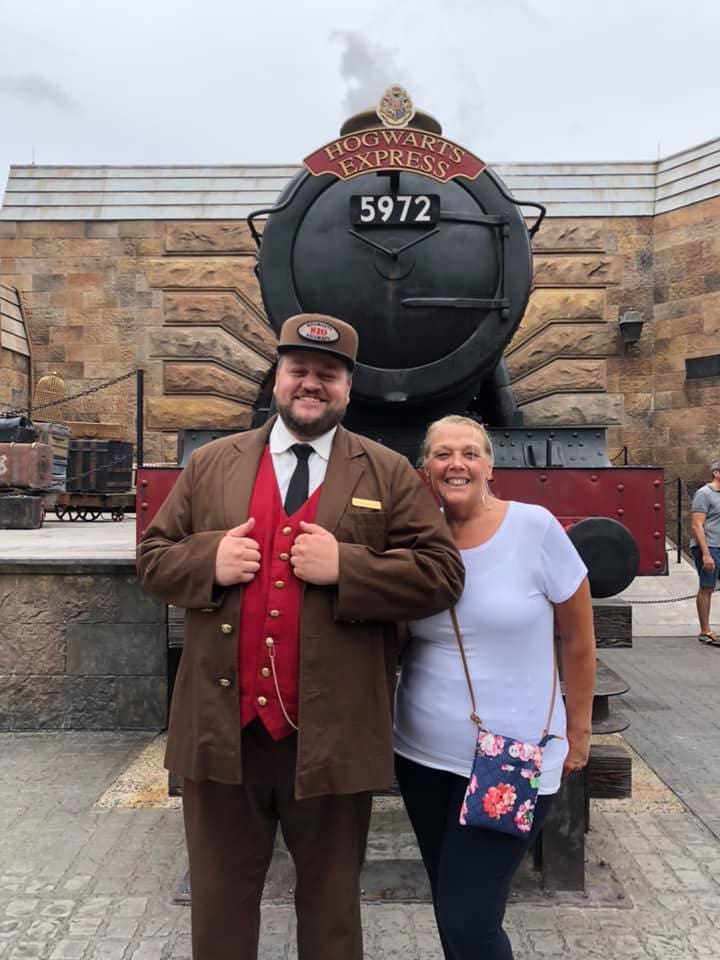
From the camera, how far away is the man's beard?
1715 mm

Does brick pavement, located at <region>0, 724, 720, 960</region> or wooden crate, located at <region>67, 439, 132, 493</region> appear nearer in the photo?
brick pavement, located at <region>0, 724, 720, 960</region>

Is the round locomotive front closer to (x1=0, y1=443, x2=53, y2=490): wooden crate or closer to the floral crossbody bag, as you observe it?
the floral crossbody bag

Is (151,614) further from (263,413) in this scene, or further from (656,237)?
(656,237)

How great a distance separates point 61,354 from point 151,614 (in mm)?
7500

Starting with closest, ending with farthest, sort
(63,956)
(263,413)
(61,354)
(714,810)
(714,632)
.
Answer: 1. (63,956)
2. (714,810)
3. (263,413)
4. (714,632)
5. (61,354)

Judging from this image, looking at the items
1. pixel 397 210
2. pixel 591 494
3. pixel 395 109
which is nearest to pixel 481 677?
pixel 591 494

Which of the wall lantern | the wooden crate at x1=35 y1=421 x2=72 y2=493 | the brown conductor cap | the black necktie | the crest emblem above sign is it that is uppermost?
the wall lantern

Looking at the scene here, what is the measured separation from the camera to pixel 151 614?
14.6 feet

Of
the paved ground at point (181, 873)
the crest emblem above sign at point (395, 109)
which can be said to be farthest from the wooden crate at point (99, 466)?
the crest emblem above sign at point (395, 109)

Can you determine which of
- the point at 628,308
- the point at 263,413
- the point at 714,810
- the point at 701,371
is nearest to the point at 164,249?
the point at 628,308

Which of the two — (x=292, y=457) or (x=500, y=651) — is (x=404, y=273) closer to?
(x=292, y=457)

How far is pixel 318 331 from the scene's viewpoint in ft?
5.58

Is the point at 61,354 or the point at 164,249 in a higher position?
the point at 164,249

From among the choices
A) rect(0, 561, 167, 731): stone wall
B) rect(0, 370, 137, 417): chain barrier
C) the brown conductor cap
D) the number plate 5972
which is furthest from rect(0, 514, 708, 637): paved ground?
the brown conductor cap
